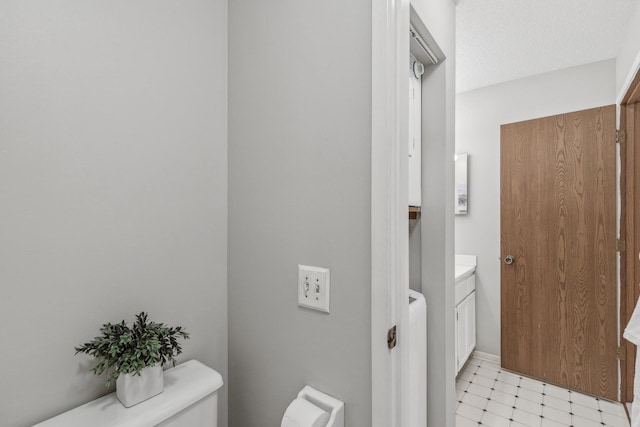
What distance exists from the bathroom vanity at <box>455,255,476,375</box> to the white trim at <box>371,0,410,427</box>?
159 centimetres

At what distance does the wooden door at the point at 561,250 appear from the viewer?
2141 millimetres

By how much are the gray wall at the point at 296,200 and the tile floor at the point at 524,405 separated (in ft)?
5.33

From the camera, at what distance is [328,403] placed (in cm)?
Result: 79

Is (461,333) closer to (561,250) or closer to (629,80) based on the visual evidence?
(561,250)

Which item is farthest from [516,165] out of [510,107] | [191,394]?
[191,394]

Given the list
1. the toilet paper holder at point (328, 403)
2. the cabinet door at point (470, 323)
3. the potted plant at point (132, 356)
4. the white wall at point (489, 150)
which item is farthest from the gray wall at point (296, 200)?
the white wall at point (489, 150)

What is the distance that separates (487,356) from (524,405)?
0.65 metres

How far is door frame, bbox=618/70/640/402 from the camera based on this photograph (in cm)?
190

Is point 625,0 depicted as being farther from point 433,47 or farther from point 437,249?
point 437,249

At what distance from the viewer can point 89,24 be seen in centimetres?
75

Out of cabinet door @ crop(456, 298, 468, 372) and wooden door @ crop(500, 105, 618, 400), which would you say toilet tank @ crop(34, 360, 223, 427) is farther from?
wooden door @ crop(500, 105, 618, 400)

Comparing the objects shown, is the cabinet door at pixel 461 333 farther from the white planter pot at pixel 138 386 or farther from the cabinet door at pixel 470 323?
the white planter pot at pixel 138 386

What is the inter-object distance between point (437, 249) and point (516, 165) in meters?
1.68

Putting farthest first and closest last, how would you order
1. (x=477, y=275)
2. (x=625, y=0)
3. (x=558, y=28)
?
(x=477, y=275) → (x=558, y=28) → (x=625, y=0)
